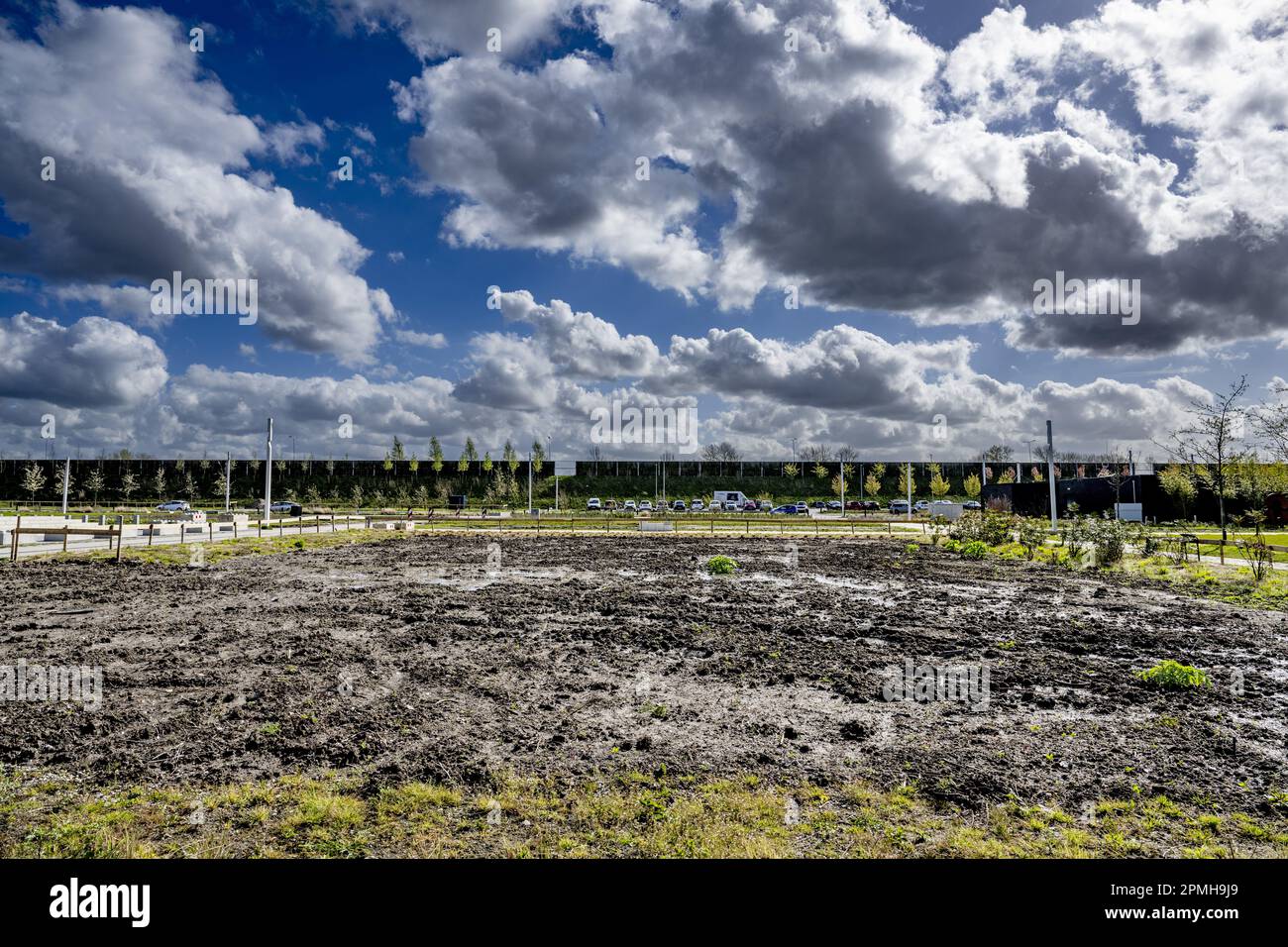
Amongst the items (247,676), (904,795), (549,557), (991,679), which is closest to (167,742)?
(247,676)

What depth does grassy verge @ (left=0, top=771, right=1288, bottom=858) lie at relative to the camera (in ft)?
16.0

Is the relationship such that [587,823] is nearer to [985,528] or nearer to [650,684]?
[650,684]

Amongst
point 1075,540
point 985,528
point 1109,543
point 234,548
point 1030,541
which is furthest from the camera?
point 985,528

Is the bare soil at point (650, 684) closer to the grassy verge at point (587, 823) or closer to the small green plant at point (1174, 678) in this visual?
the small green plant at point (1174, 678)

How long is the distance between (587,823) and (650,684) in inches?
173

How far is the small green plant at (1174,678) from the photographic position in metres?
9.23

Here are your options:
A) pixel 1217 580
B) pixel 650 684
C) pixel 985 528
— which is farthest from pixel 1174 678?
pixel 985 528

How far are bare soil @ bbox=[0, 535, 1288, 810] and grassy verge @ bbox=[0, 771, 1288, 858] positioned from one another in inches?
15.1

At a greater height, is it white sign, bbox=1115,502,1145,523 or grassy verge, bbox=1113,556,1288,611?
white sign, bbox=1115,502,1145,523

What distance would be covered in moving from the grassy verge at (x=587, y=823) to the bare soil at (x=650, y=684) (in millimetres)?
383

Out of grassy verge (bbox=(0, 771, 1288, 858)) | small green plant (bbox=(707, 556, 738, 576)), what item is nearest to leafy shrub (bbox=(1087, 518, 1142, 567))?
small green plant (bbox=(707, 556, 738, 576))

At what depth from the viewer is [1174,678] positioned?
9.32 metres

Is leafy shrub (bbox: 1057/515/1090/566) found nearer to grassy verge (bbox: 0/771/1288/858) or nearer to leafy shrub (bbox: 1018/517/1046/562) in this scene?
leafy shrub (bbox: 1018/517/1046/562)
